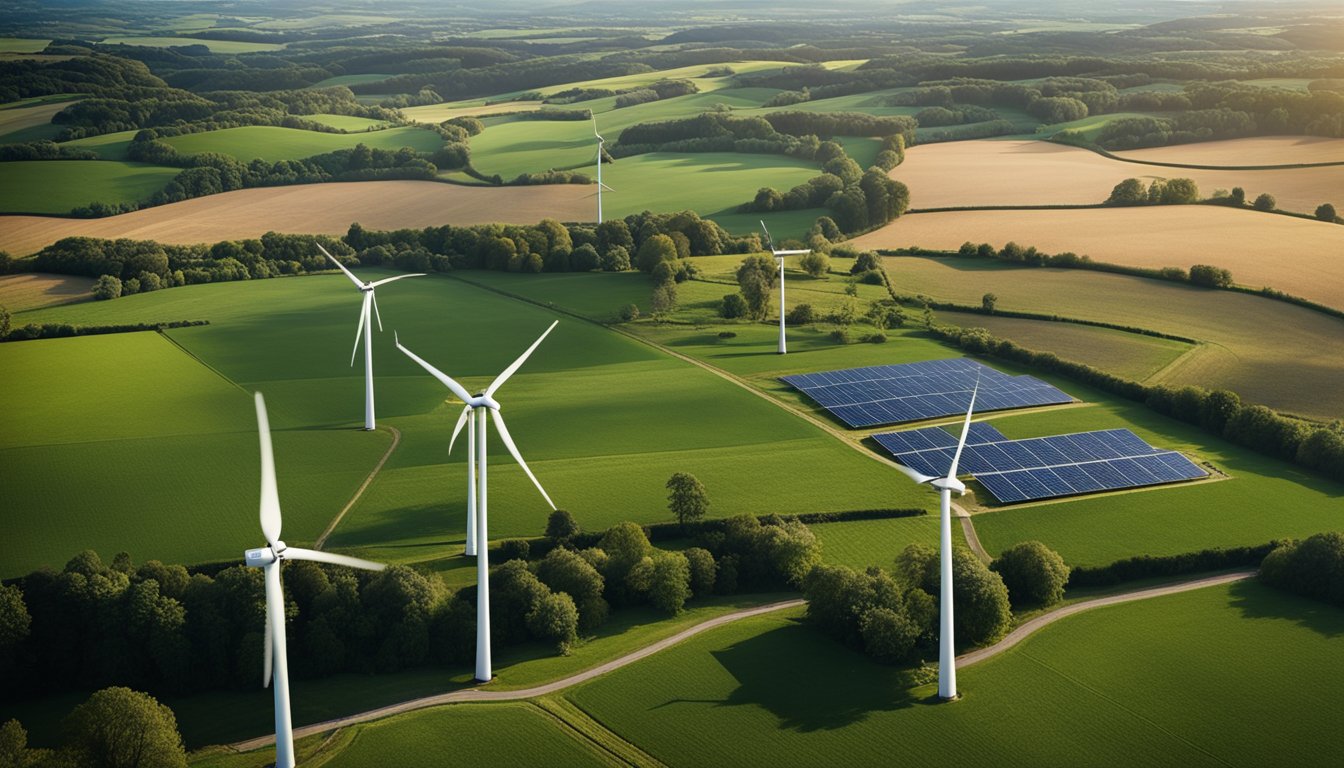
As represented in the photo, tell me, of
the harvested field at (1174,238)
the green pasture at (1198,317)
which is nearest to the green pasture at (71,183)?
the harvested field at (1174,238)

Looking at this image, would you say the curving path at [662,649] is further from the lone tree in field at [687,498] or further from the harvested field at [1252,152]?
the harvested field at [1252,152]

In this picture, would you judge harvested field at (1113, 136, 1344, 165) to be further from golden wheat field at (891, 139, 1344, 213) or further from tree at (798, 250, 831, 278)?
tree at (798, 250, 831, 278)

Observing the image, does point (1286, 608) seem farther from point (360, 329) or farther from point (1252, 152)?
point (1252, 152)

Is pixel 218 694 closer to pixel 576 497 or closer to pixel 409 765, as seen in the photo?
pixel 409 765

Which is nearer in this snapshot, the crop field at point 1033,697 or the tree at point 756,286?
the crop field at point 1033,697

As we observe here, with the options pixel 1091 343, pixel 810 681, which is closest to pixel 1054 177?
pixel 1091 343
